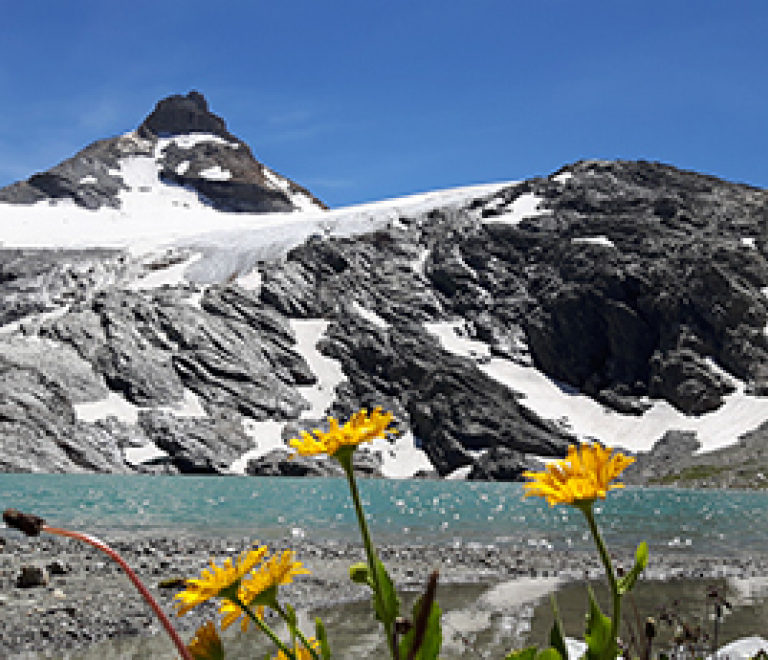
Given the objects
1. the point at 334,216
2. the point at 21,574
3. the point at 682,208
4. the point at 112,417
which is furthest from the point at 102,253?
the point at 21,574

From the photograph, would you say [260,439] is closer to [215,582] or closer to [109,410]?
[109,410]

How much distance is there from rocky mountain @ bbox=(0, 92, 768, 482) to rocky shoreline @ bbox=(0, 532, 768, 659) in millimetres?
61693

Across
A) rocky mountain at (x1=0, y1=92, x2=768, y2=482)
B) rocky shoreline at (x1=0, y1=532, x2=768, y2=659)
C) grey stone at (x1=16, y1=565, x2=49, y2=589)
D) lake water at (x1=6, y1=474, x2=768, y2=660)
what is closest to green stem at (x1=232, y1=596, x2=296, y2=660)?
lake water at (x1=6, y1=474, x2=768, y2=660)

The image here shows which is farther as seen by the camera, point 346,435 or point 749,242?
point 749,242

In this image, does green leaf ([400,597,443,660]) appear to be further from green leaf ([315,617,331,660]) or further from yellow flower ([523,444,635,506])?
yellow flower ([523,444,635,506])

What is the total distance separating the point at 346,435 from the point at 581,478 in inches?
21.5

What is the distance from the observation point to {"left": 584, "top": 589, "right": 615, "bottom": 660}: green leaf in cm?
128

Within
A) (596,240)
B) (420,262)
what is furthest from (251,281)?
(596,240)

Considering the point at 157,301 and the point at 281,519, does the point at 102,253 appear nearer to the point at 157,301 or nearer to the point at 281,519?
the point at 157,301

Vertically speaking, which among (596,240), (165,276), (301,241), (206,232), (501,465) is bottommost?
(501,465)

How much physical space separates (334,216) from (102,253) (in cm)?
5776

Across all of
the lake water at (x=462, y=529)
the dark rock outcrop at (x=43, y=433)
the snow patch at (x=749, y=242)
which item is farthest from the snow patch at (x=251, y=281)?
the snow patch at (x=749, y=242)

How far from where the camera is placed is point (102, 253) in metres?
144

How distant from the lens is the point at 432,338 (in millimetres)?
111750
